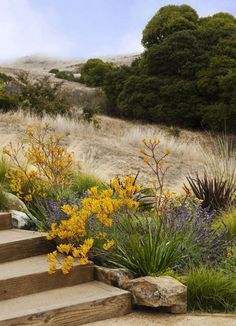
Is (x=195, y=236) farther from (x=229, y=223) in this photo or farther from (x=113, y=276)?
(x=229, y=223)

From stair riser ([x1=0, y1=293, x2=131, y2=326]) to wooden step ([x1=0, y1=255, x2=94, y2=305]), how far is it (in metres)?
0.53

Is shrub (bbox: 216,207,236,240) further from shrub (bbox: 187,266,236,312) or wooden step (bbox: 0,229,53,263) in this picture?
wooden step (bbox: 0,229,53,263)

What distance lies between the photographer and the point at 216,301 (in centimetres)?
453

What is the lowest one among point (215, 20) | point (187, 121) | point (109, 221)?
point (187, 121)

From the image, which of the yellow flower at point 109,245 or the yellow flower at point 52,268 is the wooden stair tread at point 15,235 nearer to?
the yellow flower at point 52,268

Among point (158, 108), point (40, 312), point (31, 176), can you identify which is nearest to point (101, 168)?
point (31, 176)

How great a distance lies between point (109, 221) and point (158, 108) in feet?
72.5

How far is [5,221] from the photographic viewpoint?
6137 mm

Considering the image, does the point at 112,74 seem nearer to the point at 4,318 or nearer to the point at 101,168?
the point at 101,168

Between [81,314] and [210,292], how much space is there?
1000 millimetres

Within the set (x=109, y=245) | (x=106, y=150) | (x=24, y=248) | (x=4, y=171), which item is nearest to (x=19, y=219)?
(x=24, y=248)

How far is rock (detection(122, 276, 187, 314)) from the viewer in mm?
4328

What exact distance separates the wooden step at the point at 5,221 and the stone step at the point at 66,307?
1.58 m

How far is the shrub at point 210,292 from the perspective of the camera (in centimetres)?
452
